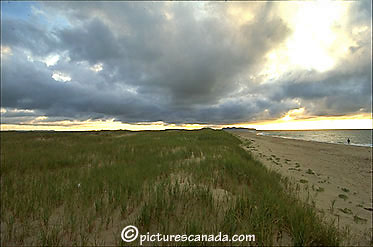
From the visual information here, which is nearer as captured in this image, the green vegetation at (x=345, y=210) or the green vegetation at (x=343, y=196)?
the green vegetation at (x=345, y=210)

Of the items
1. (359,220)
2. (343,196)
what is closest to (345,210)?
(359,220)

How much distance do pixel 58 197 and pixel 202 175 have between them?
4464mm

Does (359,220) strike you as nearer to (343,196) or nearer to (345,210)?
(345,210)

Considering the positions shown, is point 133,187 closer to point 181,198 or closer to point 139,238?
point 181,198

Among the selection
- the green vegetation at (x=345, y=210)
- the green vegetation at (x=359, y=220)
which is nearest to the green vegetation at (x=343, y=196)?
the green vegetation at (x=345, y=210)

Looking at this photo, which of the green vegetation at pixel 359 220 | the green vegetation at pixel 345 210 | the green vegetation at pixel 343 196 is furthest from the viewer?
the green vegetation at pixel 343 196

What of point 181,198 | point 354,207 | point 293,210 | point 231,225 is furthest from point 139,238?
point 354,207

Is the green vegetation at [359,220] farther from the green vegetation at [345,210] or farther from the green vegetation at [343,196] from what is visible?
the green vegetation at [343,196]

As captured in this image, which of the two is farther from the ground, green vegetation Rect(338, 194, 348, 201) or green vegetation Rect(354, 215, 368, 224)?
green vegetation Rect(354, 215, 368, 224)

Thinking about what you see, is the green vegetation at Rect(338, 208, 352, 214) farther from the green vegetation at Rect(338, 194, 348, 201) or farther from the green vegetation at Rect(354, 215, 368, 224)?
the green vegetation at Rect(338, 194, 348, 201)

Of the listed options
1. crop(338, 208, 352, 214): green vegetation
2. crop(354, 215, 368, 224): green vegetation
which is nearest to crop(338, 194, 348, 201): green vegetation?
crop(338, 208, 352, 214): green vegetation

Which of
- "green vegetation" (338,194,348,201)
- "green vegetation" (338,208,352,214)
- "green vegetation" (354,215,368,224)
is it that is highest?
"green vegetation" (354,215,368,224)

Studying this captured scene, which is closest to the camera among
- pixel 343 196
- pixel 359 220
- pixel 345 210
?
pixel 359 220

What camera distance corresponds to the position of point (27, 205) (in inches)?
152
